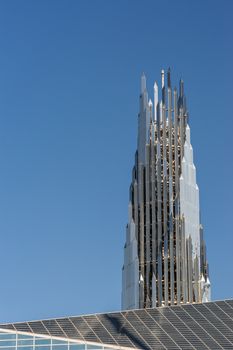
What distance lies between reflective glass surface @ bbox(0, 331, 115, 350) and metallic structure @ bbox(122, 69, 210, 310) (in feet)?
130

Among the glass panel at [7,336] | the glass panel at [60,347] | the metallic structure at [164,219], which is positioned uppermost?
the metallic structure at [164,219]

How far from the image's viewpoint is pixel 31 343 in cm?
5488

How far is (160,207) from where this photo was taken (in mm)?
99938

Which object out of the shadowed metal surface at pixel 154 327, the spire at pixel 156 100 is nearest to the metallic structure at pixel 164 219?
the spire at pixel 156 100

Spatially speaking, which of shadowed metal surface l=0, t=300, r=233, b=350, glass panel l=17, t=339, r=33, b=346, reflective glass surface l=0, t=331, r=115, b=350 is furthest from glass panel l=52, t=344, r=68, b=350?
glass panel l=17, t=339, r=33, b=346

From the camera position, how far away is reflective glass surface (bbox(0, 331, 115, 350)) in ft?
179

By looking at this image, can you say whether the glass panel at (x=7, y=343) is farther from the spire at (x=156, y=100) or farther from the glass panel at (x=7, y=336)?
the spire at (x=156, y=100)

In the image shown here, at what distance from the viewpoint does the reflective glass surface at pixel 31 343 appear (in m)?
54.6

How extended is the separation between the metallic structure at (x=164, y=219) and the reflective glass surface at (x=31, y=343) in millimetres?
39661

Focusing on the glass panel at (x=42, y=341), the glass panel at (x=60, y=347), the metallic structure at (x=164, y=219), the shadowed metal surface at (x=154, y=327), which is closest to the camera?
the shadowed metal surface at (x=154, y=327)

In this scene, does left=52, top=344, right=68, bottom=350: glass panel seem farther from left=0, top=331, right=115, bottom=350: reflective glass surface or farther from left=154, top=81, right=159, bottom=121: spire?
left=154, top=81, right=159, bottom=121: spire

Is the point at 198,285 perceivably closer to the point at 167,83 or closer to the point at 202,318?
the point at 167,83

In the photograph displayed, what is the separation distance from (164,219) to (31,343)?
4570 centimetres

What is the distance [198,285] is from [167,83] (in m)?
23.1
